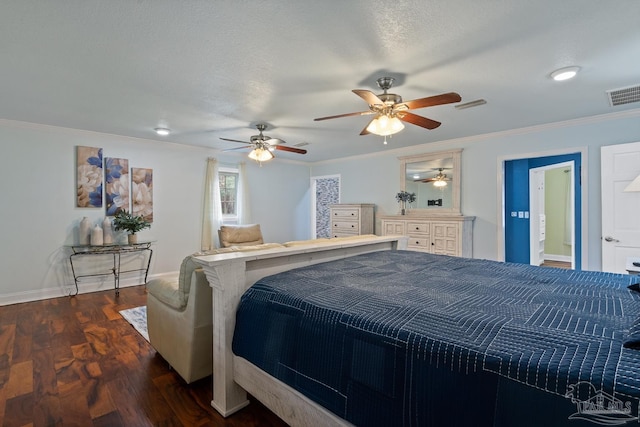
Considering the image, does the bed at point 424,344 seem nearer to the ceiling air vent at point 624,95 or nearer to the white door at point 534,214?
the ceiling air vent at point 624,95

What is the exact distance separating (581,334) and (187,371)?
7.25 feet

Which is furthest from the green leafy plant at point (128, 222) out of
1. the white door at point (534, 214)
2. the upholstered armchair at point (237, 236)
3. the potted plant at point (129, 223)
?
the white door at point (534, 214)

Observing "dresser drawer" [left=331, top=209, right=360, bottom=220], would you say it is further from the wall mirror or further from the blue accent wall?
the blue accent wall

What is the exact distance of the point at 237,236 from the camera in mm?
5367

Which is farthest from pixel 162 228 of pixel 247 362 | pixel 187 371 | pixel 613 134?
pixel 613 134

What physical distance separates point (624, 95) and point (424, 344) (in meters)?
3.79

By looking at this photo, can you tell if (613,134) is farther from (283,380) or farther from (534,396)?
(283,380)

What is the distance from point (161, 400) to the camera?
1.96m

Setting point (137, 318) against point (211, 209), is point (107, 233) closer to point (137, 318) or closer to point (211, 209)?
point (211, 209)

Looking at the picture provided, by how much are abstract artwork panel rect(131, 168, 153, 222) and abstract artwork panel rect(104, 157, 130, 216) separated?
10 cm

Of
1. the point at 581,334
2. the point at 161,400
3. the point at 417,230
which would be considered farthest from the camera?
the point at 417,230

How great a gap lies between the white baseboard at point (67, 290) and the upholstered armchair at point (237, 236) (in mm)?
1124

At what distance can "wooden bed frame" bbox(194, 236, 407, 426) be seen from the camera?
1.44m

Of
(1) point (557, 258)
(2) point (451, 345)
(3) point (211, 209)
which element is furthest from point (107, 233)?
(1) point (557, 258)
